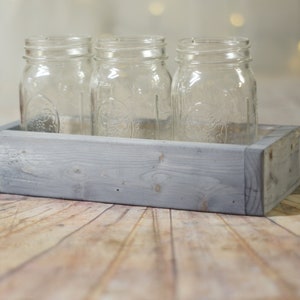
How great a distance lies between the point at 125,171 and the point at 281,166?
0.29 metres

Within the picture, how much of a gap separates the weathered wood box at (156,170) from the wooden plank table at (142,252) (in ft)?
0.08

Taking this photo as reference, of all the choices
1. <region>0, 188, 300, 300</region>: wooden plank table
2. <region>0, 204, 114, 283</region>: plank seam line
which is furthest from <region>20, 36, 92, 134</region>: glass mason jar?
<region>0, 204, 114, 283</region>: plank seam line

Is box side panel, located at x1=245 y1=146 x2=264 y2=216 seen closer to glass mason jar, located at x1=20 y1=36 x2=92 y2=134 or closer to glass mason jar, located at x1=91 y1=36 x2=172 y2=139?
glass mason jar, located at x1=91 y1=36 x2=172 y2=139

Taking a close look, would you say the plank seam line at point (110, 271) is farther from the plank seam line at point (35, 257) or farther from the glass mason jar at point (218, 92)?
the glass mason jar at point (218, 92)

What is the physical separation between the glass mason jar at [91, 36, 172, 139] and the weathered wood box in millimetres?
105

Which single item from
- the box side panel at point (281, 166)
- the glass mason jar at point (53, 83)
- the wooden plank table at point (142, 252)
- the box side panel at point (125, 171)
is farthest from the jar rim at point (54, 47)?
the box side panel at point (281, 166)

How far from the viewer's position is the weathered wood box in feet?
4.40

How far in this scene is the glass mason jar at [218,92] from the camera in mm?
1456

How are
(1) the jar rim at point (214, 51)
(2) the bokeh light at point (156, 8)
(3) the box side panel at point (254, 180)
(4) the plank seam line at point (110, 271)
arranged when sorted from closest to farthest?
(4) the plank seam line at point (110, 271) < (3) the box side panel at point (254, 180) < (1) the jar rim at point (214, 51) < (2) the bokeh light at point (156, 8)

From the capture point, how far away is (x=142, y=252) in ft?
3.79

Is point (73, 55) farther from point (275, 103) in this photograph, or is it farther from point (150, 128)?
point (275, 103)

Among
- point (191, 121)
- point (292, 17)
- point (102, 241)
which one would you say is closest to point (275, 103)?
point (292, 17)

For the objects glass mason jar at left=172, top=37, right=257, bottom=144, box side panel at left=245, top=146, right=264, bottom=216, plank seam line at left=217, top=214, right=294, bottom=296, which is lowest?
plank seam line at left=217, top=214, right=294, bottom=296

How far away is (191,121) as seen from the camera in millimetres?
1482
